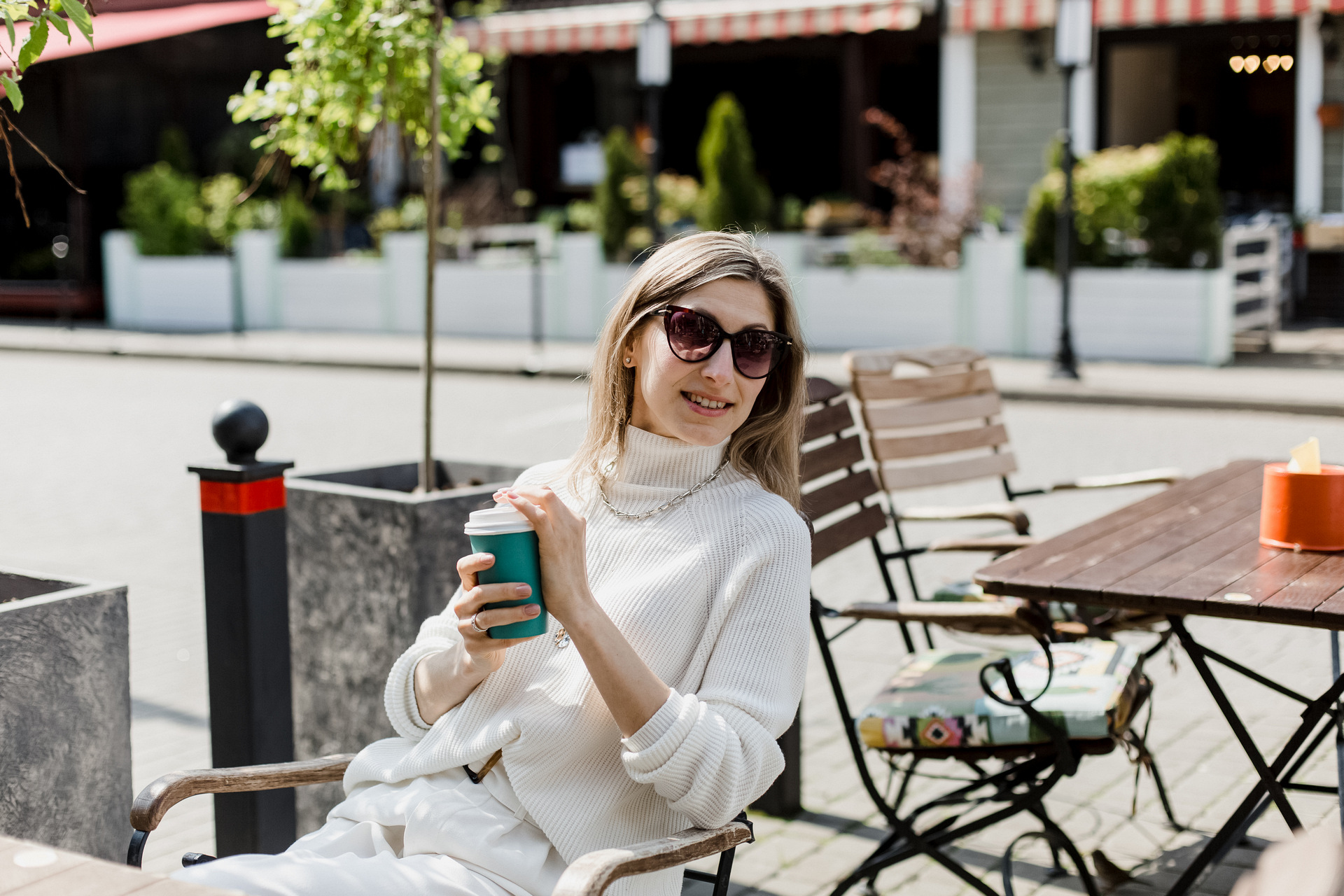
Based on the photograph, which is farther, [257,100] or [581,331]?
[581,331]

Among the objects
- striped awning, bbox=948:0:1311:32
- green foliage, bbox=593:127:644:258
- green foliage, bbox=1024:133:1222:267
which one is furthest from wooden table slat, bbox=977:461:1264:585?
striped awning, bbox=948:0:1311:32

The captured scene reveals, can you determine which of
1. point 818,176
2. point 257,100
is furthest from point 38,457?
point 818,176

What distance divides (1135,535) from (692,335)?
4.84 feet

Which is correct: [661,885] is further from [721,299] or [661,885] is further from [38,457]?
[38,457]

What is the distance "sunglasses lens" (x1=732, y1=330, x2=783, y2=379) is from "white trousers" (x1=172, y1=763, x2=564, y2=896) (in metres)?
0.68

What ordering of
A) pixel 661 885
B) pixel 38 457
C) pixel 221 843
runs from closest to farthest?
pixel 661 885 → pixel 221 843 → pixel 38 457

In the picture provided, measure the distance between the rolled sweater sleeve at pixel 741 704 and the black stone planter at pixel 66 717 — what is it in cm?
118

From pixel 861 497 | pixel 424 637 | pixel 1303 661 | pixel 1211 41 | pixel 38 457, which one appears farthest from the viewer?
pixel 1211 41

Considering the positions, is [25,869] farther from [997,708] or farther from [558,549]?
[997,708]

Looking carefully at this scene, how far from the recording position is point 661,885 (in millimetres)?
2104

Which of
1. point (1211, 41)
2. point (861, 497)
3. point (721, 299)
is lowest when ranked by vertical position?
point (861, 497)

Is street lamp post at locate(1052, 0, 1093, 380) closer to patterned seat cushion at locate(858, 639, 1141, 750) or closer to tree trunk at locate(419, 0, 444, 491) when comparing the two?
tree trunk at locate(419, 0, 444, 491)

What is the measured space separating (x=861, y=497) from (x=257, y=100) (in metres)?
1.93

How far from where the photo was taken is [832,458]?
3775 millimetres
